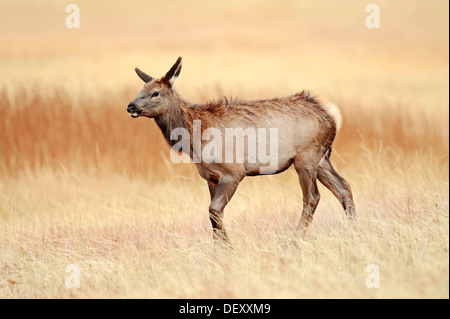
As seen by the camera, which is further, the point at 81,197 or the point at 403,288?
the point at 81,197

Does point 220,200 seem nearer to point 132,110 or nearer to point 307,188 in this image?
point 307,188

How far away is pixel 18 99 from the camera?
1489 cm

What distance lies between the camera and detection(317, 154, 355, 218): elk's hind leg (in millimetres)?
9516

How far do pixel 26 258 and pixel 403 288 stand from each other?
4.86m

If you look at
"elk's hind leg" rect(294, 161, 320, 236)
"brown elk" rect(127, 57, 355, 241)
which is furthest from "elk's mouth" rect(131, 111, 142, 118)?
"elk's hind leg" rect(294, 161, 320, 236)

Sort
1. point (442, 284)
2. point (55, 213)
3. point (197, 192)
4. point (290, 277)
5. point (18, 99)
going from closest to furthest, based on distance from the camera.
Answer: point (442, 284) → point (290, 277) → point (55, 213) → point (197, 192) → point (18, 99)

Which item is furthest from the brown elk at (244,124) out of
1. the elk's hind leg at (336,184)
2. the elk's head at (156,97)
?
the elk's hind leg at (336,184)

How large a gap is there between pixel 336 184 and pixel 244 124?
5.91 ft

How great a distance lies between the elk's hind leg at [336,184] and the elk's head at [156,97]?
2.47 metres

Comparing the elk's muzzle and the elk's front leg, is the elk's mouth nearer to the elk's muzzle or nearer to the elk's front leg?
the elk's muzzle

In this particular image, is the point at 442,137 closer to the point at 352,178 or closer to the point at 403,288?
the point at 352,178

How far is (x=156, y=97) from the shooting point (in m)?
8.59

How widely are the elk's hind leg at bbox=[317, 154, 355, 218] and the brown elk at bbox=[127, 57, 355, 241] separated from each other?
0.32 meters

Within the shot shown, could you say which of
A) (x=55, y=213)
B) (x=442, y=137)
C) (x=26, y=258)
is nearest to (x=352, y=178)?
(x=442, y=137)
